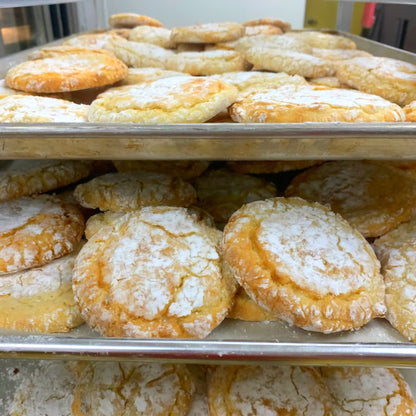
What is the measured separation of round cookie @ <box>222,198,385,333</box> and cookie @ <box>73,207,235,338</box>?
0.09 m

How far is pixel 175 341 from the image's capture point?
31.1 inches

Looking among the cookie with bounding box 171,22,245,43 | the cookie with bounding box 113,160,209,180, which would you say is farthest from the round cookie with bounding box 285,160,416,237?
the cookie with bounding box 171,22,245,43

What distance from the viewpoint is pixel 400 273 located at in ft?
3.30

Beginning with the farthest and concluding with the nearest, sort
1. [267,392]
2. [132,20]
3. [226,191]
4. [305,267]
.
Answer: [132,20] → [226,191] → [267,392] → [305,267]

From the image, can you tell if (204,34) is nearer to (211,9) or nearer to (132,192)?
(132,192)

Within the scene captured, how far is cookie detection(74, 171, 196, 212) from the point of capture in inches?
47.4

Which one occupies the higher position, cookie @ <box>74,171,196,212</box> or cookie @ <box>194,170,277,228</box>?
cookie @ <box>74,171,196,212</box>

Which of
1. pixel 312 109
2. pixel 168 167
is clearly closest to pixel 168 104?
pixel 312 109

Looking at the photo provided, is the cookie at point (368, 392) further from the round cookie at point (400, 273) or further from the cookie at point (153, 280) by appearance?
the cookie at point (153, 280)

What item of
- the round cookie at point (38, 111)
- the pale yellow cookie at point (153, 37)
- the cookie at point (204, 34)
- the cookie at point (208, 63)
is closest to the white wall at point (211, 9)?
the pale yellow cookie at point (153, 37)

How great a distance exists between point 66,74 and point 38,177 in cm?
38

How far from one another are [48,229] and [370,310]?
940mm

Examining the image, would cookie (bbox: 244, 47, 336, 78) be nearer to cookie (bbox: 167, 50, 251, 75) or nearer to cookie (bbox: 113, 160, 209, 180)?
cookie (bbox: 167, 50, 251, 75)

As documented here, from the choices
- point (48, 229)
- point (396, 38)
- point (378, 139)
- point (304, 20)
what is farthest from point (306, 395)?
point (304, 20)
